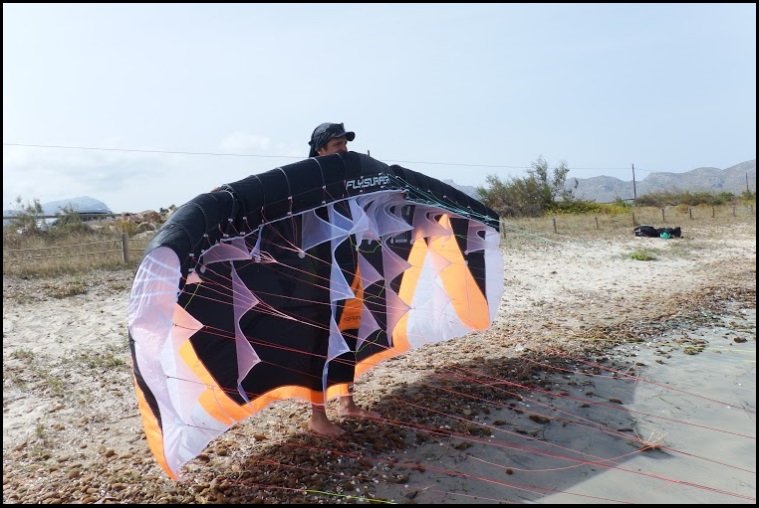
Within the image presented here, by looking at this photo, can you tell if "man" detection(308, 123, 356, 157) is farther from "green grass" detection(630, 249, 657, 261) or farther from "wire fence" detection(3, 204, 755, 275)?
"green grass" detection(630, 249, 657, 261)

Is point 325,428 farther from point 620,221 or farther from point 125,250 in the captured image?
point 620,221

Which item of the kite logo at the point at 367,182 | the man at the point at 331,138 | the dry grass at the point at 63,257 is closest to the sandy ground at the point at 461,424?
the kite logo at the point at 367,182

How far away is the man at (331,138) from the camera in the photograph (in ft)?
12.9

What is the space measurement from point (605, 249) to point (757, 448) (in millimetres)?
9426

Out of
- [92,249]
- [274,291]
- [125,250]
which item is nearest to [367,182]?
[274,291]

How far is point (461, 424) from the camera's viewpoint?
414 centimetres

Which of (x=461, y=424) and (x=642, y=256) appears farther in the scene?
(x=642, y=256)

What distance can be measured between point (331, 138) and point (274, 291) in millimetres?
1124

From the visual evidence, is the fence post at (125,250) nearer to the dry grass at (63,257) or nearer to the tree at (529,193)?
the dry grass at (63,257)

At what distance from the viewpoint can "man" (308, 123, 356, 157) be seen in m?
3.92

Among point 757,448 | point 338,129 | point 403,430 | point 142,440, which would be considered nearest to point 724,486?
point 757,448

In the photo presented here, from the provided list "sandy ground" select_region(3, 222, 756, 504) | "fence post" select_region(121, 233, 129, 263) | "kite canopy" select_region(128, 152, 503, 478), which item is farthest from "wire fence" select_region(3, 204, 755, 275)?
"kite canopy" select_region(128, 152, 503, 478)

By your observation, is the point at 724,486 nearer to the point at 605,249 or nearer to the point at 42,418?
the point at 42,418

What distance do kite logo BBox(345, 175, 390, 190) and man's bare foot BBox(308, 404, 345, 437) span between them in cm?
154
